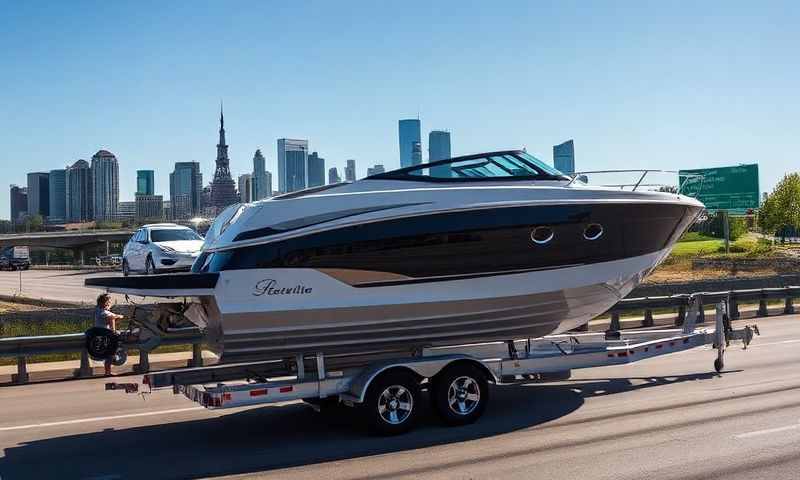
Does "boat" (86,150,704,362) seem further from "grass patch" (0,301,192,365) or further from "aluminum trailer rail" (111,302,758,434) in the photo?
"grass patch" (0,301,192,365)

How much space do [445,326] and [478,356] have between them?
604 mm

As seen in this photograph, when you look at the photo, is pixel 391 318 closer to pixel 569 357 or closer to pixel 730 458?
pixel 569 357

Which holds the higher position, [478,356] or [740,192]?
[740,192]

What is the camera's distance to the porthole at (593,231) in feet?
34.3

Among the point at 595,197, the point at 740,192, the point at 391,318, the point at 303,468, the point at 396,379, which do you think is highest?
the point at 740,192

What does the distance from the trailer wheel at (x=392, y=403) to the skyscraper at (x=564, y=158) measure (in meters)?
3.89

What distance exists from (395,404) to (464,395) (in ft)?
3.07

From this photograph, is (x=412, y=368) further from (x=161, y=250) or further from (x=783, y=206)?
(x=783, y=206)

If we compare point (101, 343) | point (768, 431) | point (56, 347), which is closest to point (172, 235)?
point (56, 347)

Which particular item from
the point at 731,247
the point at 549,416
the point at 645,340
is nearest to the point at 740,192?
the point at 731,247

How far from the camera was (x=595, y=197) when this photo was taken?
10.5 m

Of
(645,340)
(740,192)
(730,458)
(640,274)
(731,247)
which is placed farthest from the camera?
(731,247)

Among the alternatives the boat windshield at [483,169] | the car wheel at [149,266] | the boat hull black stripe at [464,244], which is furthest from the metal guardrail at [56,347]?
the boat windshield at [483,169]

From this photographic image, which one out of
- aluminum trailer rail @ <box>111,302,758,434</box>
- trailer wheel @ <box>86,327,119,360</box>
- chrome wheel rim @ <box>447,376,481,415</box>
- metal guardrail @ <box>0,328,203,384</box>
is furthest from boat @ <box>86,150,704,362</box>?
metal guardrail @ <box>0,328,203,384</box>
